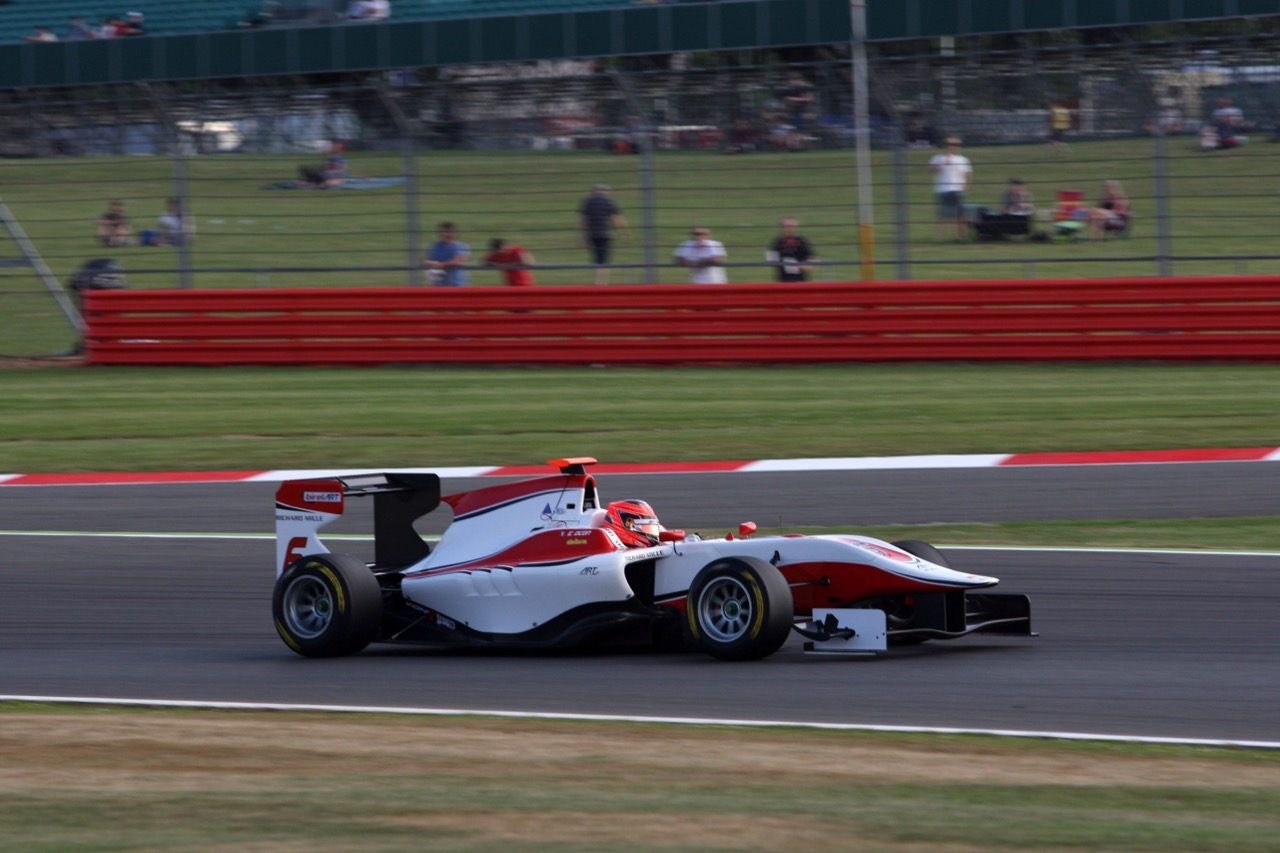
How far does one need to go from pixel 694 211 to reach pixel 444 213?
2.77 m

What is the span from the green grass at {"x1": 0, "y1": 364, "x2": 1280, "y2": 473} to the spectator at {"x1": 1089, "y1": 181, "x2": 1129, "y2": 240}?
1.87m

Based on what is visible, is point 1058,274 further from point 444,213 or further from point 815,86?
point 444,213

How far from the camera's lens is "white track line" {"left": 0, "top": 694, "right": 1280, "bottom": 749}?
548 centimetres

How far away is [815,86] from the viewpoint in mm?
18359

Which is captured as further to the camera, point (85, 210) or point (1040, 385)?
point (85, 210)

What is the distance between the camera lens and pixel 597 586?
7.02 metres

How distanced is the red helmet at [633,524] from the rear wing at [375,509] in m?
0.95

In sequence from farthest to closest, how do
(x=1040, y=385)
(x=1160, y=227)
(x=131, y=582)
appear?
(x=1160, y=227) < (x=1040, y=385) < (x=131, y=582)

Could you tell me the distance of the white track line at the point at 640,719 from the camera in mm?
5484

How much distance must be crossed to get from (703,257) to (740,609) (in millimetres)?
12276

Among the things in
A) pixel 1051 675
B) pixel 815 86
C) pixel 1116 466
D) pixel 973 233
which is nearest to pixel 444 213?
pixel 815 86

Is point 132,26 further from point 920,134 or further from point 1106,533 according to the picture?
point 1106,533

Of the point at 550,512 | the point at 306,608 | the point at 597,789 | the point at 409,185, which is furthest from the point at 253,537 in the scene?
the point at 409,185

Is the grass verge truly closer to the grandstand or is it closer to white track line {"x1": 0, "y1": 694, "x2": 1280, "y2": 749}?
white track line {"x1": 0, "y1": 694, "x2": 1280, "y2": 749}
